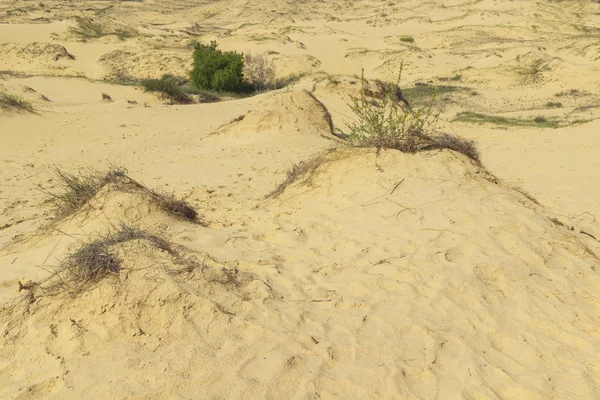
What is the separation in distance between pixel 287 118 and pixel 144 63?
18.4 m

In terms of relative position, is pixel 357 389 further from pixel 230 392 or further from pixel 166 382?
pixel 166 382

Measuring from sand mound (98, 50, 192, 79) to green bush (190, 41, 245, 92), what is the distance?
4.09 m

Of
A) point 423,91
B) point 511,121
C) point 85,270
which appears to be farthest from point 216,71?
point 85,270

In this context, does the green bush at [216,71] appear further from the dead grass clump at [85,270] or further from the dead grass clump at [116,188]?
the dead grass clump at [85,270]

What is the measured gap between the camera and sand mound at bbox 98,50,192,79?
26.3 meters

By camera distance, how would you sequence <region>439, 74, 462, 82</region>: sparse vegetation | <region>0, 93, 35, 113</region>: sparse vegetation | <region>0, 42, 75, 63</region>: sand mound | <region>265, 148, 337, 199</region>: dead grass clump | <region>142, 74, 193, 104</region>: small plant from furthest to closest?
<region>0, 42, 75, 63</region>: sand mound
<region>439, 74, 462, 82</region>: sparse vegetation
<region>142, 74, 193, 104</region>: small plant
<region>0, 93, 35, 113</region>: sparse vegetation
<region>265, 148, 337, 199</region>: dead grass clump

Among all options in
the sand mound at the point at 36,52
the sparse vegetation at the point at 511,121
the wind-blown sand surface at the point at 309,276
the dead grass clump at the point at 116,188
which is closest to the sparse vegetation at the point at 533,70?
the sparse vegetation at the point at 511,121

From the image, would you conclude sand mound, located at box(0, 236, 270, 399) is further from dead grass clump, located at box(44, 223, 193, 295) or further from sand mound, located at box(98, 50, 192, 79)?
sand mound, located at box(98, 50, 192, 79)

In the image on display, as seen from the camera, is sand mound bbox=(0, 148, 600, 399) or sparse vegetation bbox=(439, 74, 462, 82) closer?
sand mound bbox=(0, 148, 600, 399)

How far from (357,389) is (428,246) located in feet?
6.39

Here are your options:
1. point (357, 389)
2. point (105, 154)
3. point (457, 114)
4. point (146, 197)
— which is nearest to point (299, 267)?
point (357, 389)

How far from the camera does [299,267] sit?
170 inches

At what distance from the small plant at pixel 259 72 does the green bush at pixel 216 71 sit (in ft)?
7.27

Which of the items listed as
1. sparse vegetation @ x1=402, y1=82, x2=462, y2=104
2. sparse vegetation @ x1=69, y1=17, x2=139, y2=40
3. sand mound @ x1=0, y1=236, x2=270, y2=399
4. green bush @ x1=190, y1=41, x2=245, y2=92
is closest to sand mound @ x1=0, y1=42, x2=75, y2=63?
sparse vegetation @ x1=69, y1=17, x2=139, y2=40
